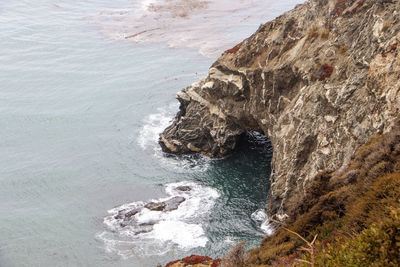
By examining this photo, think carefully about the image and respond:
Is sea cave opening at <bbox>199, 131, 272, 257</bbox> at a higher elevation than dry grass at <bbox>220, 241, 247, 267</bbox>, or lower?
lower

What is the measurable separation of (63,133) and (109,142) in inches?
389

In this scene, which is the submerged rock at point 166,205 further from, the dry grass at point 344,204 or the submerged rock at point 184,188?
the dry grass at point 344,204

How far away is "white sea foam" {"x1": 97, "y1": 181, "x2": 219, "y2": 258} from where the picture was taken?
4456 centimetres

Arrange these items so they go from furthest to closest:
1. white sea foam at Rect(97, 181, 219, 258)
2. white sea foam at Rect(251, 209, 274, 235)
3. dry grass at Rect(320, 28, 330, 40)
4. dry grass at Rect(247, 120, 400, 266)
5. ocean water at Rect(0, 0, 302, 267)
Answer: ocean water at Rect(0, 0, 302, 267)
white sea foam at Rect(97, 181, 219, 258)
white sea foam at Rect(251, 209, 274, 235)
dry grass at Rect(320, 28, 330, 40)
dry grass at Rect(247, 120, 400, 266)

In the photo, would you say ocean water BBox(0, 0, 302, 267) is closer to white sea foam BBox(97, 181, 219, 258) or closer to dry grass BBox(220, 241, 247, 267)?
white sea foam BBox(97, 181, 219, 258)

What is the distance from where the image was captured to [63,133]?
71.1 meters

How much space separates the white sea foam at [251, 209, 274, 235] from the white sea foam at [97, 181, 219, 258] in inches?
243

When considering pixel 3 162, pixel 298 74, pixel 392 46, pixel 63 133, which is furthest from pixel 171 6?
pixel 392 46

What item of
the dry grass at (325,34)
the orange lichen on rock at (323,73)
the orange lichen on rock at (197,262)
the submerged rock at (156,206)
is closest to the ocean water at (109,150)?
the submerged rock at (156,206)

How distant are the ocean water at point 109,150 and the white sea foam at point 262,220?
0.40 feet

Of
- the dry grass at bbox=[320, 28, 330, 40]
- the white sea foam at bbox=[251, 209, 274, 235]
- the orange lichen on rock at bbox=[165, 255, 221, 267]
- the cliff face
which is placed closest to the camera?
the orange lichen on rock at bbox=[165, 255, 221, 267]

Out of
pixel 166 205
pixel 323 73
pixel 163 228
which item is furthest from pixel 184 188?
pixel 323 73

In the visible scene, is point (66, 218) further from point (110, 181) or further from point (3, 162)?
point (3, 162)

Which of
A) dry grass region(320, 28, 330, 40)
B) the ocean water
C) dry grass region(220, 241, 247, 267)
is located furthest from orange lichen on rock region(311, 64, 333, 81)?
dry grass region(220, 241, 247, 267)
